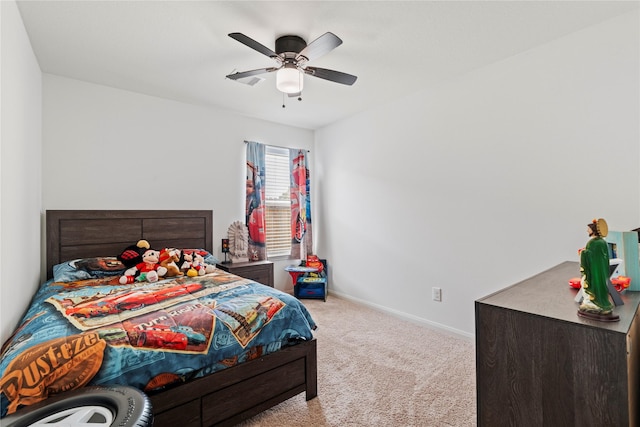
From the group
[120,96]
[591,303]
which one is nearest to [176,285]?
[120,96]

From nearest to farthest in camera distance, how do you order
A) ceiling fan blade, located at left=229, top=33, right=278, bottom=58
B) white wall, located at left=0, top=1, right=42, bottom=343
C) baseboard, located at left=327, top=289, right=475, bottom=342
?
white wall, located at left=0, top=1, right=42, bottom=343 < ceiling fan blade, located at left=229, top=33, right=278, bottom=58 < baseboard, located at left=327, top=289, right=475, bottom=342

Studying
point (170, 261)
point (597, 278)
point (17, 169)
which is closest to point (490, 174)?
point (597, 278)

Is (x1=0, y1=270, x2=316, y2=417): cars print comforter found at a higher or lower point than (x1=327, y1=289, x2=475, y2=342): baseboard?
higher

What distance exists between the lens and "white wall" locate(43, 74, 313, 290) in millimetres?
2863

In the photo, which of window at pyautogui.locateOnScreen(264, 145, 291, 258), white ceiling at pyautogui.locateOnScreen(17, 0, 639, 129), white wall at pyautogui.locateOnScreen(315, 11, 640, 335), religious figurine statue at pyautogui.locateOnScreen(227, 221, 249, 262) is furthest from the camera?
window at pyautogui.locateOnScreen(264, 145, 291, 258)

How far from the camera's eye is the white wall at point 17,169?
160 centimetres

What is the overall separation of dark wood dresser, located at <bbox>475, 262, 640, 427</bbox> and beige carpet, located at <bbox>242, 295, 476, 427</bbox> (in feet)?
2.66

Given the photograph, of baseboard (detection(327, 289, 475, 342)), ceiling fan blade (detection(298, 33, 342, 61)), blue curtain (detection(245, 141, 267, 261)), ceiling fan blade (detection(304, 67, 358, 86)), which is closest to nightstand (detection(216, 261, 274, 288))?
blue curtain (detection(245, 141, 267, 261))

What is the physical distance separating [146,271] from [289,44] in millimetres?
2273

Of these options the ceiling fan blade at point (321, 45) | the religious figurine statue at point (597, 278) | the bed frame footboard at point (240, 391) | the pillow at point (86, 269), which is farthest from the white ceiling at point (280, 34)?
the bed frame footboard at point (240, 391)

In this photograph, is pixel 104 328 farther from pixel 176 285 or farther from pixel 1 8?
pixel 1 8

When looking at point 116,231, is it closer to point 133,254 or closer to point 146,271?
point 133,254

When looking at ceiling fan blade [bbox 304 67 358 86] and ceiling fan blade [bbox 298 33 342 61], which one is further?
ceiling fan blade [bbox 304 67 358 86]

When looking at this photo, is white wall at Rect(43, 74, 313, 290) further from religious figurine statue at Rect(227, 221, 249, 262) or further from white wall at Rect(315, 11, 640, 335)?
white wall at Rect(315, 11, 640, 335)
